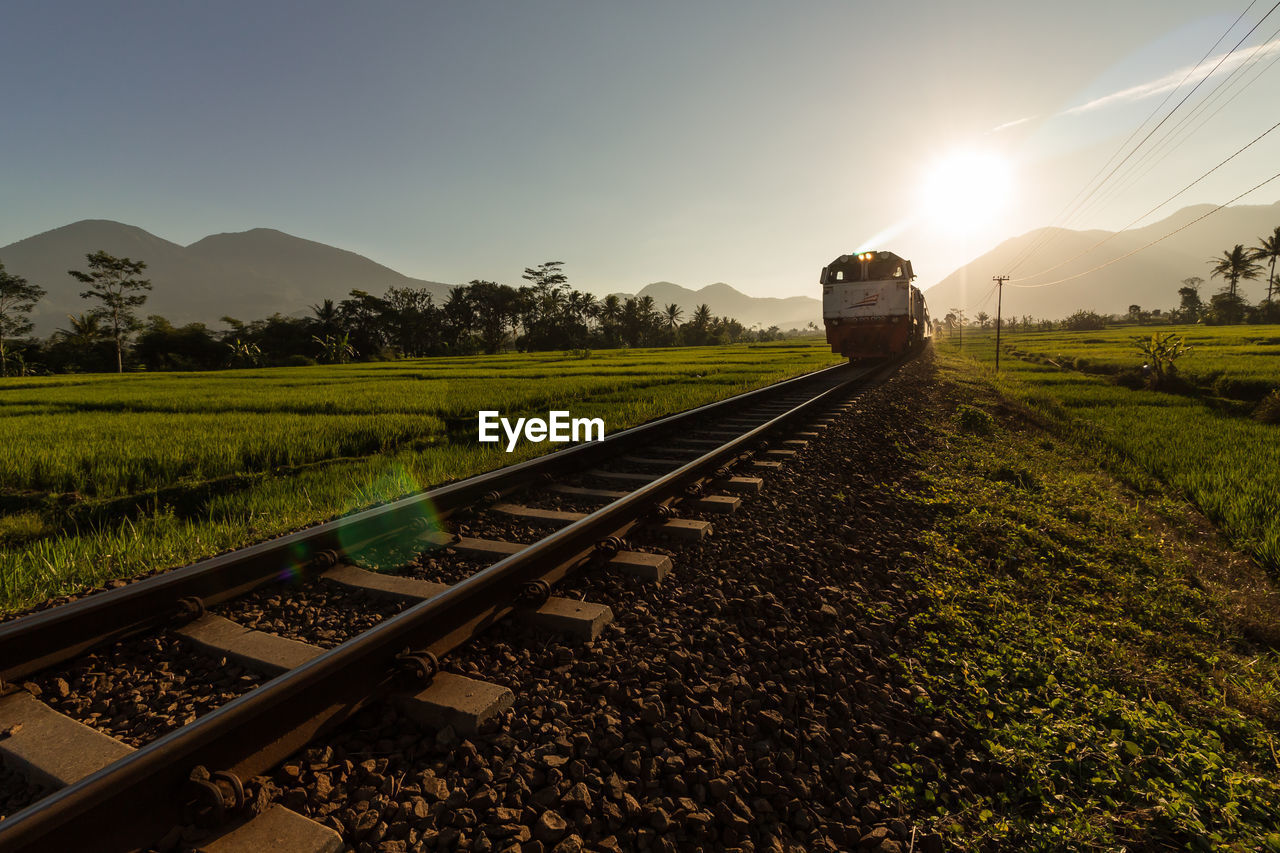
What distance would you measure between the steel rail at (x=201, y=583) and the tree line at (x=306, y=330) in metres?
57.7

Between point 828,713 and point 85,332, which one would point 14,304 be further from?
point 828,713

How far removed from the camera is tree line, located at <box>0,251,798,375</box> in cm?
5522

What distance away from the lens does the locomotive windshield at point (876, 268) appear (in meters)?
17.3

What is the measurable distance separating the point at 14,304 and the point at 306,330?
98.8ft

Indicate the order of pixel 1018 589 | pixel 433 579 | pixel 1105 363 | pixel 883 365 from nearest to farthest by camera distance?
1. pixel 433 579
2. pixel 1018 589
3. pixel 883 365
4. pixel 1105 363

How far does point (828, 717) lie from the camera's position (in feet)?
6.80

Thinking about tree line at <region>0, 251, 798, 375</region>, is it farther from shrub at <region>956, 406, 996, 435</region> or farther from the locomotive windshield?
shrub at <region>956, 406, 996, 435</region>

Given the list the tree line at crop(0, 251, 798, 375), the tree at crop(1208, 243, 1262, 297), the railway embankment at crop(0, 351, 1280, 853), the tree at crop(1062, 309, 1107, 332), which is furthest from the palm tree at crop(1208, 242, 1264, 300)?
the railway embankment at crop(0, 351, 1280, 853)

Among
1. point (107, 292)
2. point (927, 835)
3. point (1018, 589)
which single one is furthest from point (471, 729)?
point (107, 292)

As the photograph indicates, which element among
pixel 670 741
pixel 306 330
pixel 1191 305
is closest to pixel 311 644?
pixel 670 741

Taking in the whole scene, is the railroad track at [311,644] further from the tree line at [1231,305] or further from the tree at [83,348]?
the tree line at [1231,305]

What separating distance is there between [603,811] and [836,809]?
0.71 m

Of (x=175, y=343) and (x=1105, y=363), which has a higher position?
(x=175, y=343)

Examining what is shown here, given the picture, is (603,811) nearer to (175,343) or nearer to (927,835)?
(927,835)
